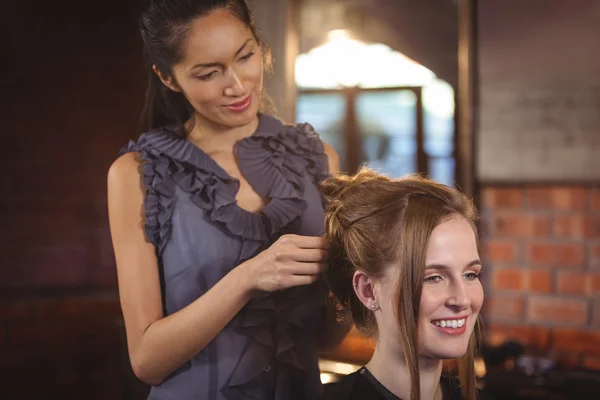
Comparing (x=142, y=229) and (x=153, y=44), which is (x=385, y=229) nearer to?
(x=142, y=229)

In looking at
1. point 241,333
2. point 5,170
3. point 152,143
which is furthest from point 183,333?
point 5,170

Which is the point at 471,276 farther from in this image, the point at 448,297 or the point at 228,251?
the point at 228,251

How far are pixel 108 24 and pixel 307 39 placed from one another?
1064 mm

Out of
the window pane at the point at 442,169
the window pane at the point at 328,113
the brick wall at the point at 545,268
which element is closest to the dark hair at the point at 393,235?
the window pane at the point at 328,113

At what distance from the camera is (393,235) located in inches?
50.3

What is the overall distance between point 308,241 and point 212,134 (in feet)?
1.25

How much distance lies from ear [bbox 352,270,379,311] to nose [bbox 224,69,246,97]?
43 cm

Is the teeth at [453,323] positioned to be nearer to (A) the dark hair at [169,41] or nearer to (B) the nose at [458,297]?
(B) the nose at [458,297]

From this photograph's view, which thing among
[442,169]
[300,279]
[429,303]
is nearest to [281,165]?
[300,279]

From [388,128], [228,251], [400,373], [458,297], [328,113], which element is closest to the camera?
[458,297]

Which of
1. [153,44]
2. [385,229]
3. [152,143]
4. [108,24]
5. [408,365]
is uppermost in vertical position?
[108,24]

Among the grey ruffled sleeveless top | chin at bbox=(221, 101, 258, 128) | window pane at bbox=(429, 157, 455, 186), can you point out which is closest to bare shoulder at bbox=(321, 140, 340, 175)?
the grey ruffled sleeveless top

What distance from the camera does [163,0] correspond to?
1.35 metres

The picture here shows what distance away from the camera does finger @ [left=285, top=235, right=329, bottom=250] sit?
123cm
